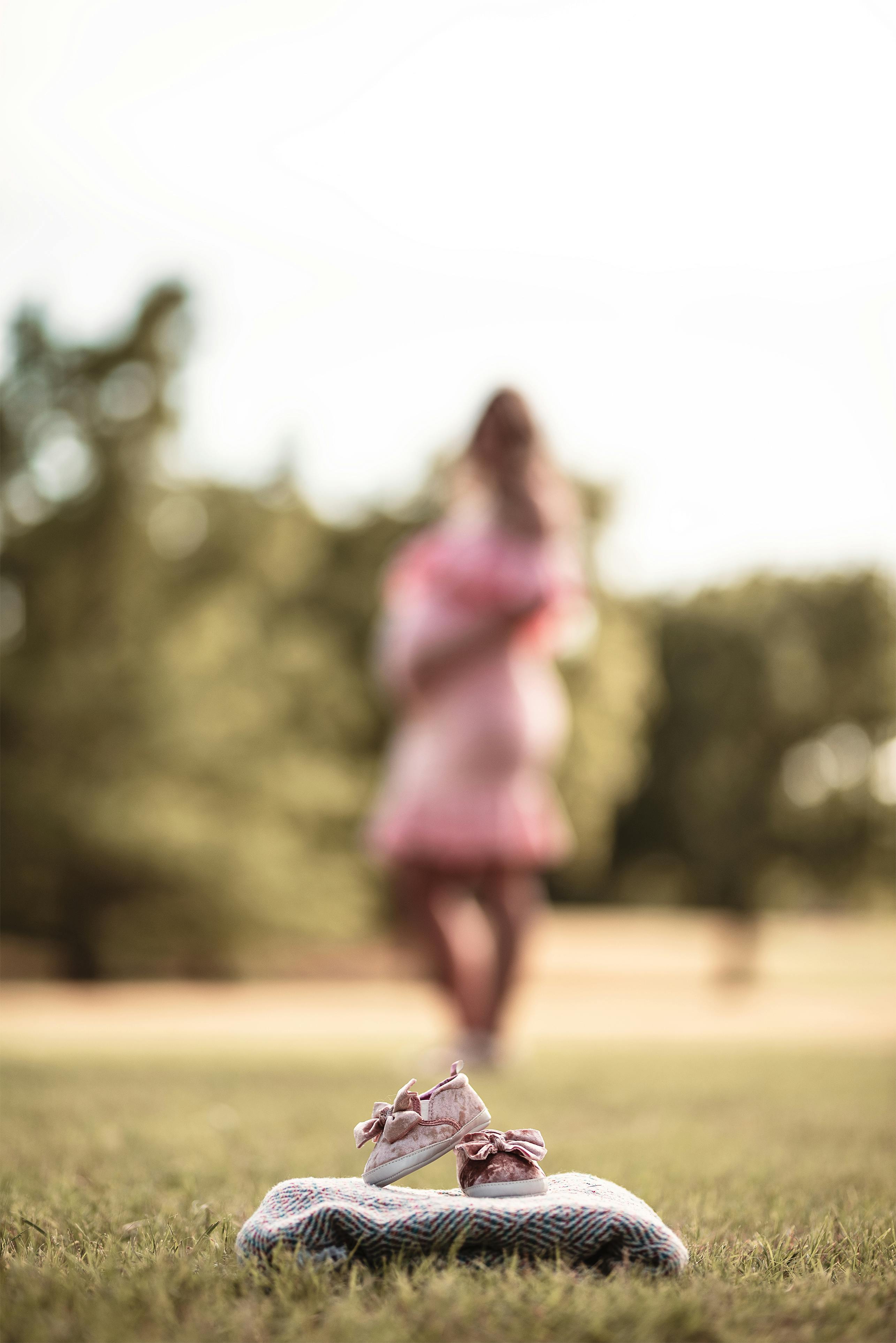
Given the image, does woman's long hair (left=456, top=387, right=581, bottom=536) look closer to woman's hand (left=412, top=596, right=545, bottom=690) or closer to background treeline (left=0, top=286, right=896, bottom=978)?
woman's hand (left=412, top=596, right=545, bottom=690)

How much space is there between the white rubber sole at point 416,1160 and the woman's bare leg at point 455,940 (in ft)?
9.18

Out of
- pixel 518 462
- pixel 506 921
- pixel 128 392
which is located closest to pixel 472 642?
pixel 518 462

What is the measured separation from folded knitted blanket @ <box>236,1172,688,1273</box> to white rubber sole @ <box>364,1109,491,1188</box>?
0.04 metres

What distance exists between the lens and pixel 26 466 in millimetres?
14227

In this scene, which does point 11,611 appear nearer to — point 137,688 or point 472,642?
point 137,688

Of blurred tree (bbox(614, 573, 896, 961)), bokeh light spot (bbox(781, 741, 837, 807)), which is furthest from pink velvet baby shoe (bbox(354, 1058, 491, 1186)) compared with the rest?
bokeh light spot (bbox(781, 741, 837, 807))

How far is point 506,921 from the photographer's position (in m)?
4.37

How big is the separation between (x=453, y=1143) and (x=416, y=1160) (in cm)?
5

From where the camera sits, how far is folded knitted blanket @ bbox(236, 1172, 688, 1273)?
1378 millimetres

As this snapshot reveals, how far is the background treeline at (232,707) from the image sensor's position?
568 inches

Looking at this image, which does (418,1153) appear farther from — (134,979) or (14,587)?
(134,979)

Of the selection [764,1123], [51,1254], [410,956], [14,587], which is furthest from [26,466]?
[51,1254]

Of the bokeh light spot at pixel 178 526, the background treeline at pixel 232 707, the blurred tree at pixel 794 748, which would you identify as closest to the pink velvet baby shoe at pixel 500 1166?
the background treeline at pixel 232 707

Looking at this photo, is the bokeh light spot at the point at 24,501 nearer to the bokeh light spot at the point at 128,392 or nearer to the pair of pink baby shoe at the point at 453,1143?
the bokeh light spot at the point at 128,392
